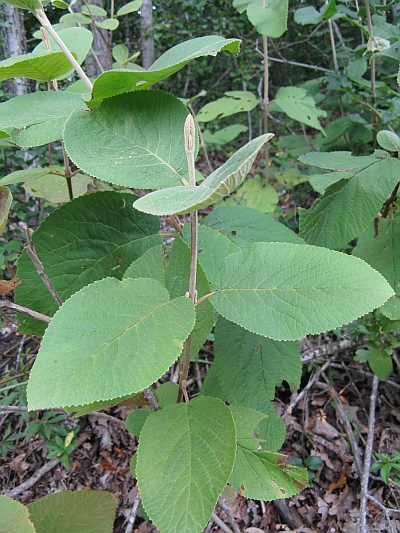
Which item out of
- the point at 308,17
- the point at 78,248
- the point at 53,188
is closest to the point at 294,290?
the point at 78,248

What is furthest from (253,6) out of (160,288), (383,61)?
(160,288)

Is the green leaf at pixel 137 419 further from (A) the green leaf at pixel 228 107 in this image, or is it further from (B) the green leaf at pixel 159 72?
(A) the green leaf at pixel 228 107

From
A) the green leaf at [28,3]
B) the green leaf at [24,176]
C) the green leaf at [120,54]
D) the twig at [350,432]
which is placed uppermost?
the green leaf at [28,3]

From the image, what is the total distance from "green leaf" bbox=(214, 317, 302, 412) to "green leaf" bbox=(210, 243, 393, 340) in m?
0.36

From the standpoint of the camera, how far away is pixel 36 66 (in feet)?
2.66

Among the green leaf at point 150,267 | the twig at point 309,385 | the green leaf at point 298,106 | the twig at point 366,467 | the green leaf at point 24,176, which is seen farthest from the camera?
the green leaf at point 298,106

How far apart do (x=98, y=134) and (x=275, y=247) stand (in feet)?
1.37

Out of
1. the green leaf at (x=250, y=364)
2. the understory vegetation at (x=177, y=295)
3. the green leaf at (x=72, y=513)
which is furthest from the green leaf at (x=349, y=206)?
the green leaf at (x=72, y=513)

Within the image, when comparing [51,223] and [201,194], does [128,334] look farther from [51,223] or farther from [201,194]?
[51,223]

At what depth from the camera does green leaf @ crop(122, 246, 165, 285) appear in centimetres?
85

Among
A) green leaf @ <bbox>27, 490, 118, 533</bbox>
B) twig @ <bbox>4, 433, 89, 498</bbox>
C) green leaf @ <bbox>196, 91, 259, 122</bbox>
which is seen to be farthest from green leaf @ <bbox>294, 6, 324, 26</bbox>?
twig @ <bbox>4, 433, 89, 498</bbox>

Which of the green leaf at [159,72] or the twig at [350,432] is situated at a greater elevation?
the green leaf at [159,72]

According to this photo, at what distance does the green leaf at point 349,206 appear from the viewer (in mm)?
1161

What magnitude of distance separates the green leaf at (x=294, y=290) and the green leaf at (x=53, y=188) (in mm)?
981
